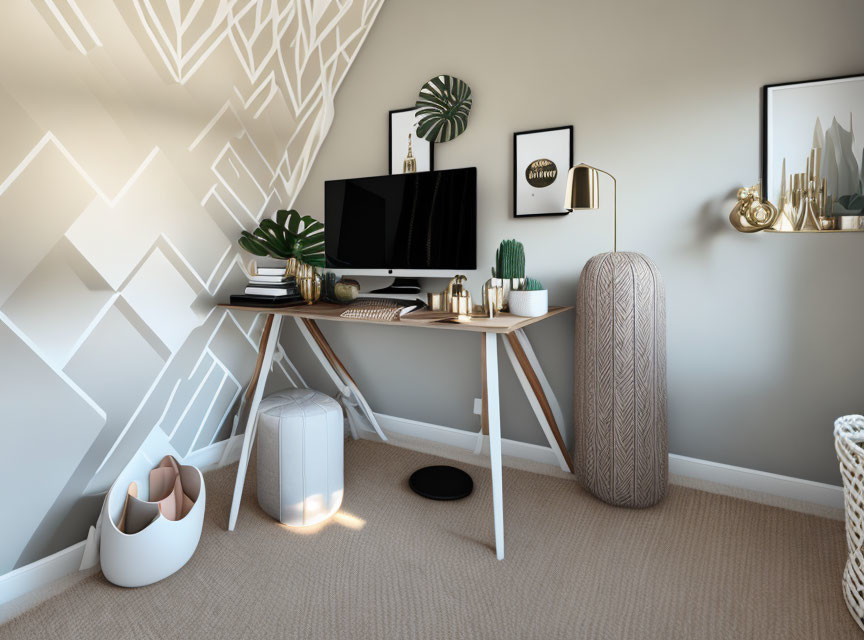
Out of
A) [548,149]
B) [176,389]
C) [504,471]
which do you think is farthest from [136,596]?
[548,149]

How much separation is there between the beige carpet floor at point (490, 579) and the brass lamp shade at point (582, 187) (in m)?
1.24

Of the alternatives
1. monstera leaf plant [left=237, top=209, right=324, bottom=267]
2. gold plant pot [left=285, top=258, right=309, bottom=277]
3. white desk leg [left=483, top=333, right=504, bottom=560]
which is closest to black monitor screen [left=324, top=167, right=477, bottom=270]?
monstera leaf plant [left=237, top=209, right=324, bottom=267]

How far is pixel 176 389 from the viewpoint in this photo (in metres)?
2.21

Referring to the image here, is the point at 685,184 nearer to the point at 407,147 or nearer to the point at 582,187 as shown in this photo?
the point at 582,187

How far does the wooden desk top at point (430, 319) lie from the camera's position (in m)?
1.62

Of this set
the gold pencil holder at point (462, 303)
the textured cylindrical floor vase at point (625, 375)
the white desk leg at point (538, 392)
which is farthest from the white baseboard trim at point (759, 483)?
the gold pencil holder at point (462, 303)

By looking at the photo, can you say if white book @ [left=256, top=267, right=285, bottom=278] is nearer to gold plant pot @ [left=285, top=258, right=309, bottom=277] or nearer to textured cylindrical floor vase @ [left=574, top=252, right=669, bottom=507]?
gold plant pot @ [left=285, top=258, right=309, bottom=277]

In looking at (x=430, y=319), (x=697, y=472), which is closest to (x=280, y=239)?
(x=430, y=319)

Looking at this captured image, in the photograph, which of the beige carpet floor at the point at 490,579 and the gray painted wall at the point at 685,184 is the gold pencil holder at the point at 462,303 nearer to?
the gray painted wall at the point at 685,184

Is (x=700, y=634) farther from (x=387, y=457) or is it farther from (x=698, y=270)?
(x=387, y=457)

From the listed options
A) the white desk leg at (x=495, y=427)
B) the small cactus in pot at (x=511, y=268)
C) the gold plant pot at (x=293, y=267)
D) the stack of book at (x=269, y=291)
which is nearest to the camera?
the white desk leg at (x=495, y=427)

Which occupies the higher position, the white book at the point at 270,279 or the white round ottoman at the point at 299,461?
the white book at the point at 270,279

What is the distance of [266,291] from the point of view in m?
2.17

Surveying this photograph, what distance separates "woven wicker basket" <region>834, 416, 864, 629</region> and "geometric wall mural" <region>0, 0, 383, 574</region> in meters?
2.40
